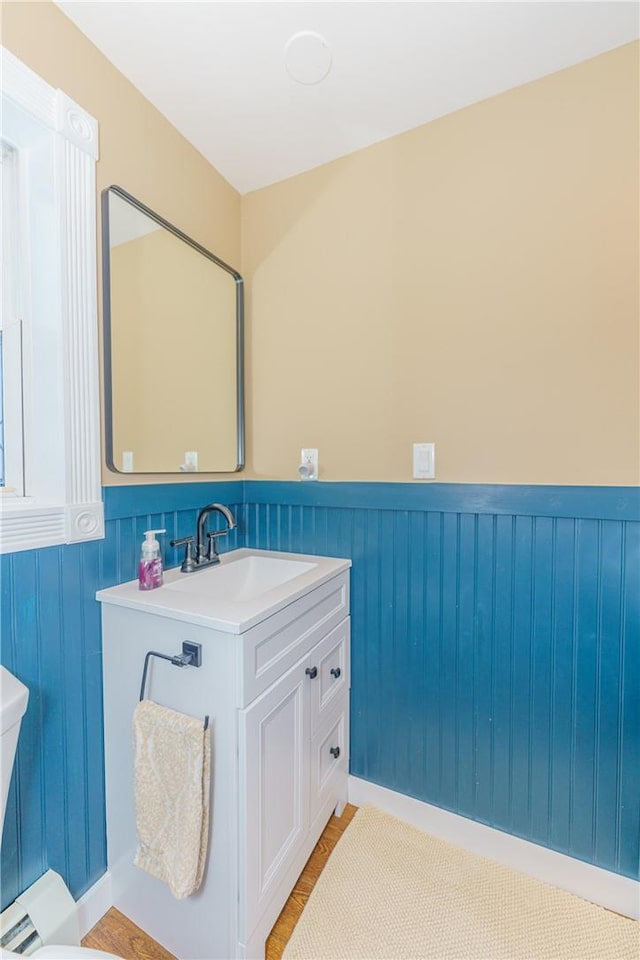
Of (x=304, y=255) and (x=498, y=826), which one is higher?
(x=304, y=255)

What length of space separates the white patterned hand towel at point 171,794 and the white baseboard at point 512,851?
2.65 ft

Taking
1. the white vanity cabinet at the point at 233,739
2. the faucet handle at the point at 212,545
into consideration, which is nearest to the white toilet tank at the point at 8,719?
the white vanity cabinet at the point at 233,739

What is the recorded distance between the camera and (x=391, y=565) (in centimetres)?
153

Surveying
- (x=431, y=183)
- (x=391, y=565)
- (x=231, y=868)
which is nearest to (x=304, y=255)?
(x=431, y=183)

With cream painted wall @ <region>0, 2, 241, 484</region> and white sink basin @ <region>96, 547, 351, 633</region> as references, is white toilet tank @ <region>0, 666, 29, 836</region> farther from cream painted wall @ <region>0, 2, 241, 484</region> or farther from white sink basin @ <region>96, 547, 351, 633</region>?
cream painted wall @ <region>0, 2, 241, 484</region>

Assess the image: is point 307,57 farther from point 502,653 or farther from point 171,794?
point 171,794

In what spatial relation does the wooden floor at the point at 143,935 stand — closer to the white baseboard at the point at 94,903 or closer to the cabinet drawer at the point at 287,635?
the white baseboard at the point at 94,903

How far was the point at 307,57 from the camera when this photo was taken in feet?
4.00

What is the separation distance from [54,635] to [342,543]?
97 cm

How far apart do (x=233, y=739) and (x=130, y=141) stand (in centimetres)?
175

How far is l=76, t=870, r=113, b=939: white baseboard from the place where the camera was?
1128mm

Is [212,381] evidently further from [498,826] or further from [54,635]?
[498,826]

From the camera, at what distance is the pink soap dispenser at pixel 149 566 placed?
1.21 metres

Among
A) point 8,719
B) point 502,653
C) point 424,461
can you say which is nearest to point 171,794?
point 8,719
